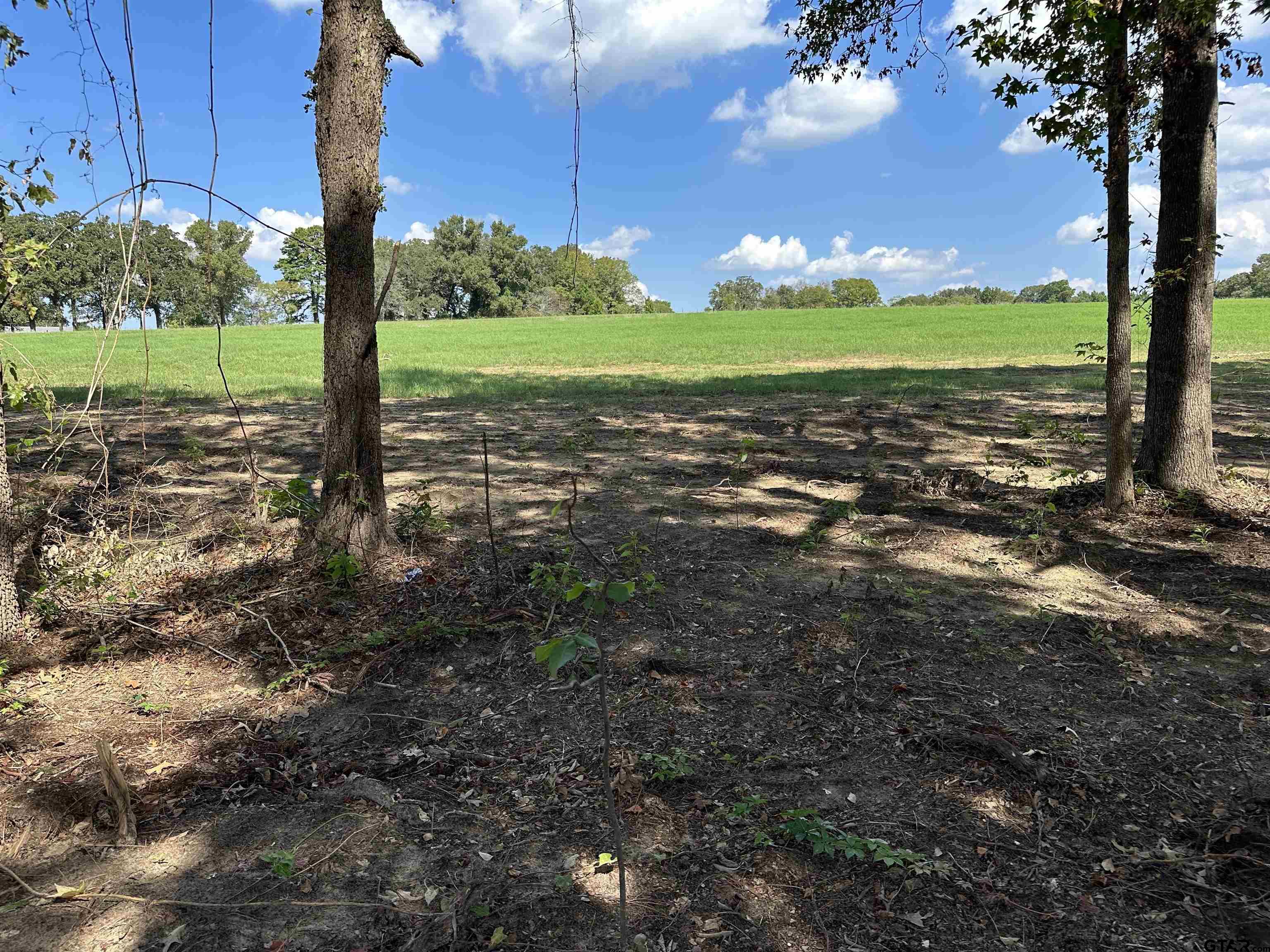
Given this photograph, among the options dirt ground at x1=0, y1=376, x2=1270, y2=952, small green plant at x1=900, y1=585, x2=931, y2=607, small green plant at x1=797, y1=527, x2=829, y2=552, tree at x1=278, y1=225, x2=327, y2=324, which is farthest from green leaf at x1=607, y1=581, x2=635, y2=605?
tree at x1=278, y1=225, x2=327, y2=324

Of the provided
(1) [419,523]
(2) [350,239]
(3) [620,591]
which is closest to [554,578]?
(1) [419,523]

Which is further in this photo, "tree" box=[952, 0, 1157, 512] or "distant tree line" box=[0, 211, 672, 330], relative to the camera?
"distant tree line" box=[0, 211, 672, 330]

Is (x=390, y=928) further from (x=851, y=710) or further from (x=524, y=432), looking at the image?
(x=524, y=432)

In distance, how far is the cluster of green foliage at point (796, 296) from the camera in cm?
12544

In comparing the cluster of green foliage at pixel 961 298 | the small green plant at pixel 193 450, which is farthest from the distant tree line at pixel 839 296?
the small green plant at pixel 193 450

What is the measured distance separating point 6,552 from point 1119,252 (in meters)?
7.06

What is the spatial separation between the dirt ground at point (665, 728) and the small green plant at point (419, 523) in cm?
10

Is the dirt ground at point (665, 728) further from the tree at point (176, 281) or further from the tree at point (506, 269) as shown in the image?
the tree at point (506, 269)

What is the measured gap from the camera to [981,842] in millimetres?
2602

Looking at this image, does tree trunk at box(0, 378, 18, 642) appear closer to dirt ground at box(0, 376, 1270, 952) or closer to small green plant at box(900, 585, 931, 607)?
dirt ground at box(0, 376, 1270, 952)

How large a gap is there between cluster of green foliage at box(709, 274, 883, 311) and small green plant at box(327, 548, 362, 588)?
398ft

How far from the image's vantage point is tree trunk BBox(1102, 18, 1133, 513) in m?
4.89

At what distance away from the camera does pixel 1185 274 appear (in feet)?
18.7

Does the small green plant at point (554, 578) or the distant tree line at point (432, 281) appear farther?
the distant tree line at point (432, 281)
